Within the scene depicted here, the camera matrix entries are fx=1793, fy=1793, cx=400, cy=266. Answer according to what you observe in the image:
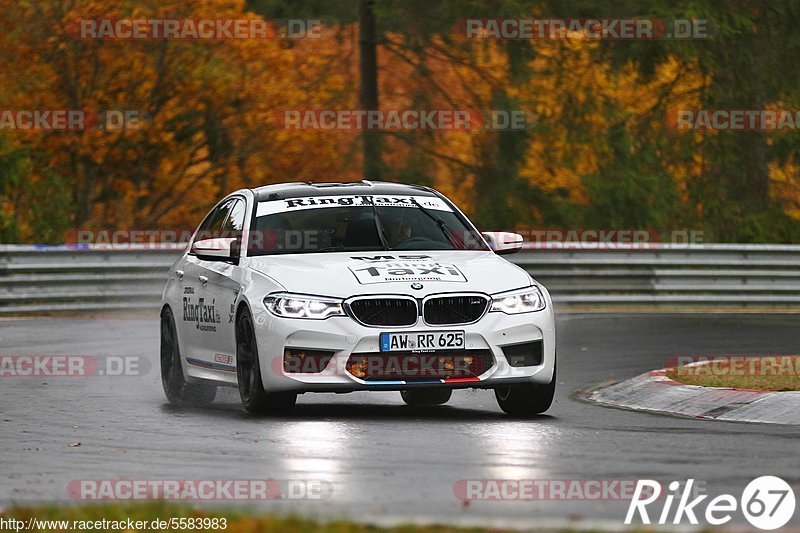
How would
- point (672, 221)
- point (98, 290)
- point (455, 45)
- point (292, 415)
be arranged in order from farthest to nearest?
point (672, 221) → point (455, 45) → point (98, 290) → point (292, 415)

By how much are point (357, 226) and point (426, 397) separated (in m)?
1.68

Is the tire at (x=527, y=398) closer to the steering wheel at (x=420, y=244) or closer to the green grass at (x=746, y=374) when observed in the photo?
the steering wheel at (x=420, y=244)

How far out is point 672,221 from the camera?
39.1 metres

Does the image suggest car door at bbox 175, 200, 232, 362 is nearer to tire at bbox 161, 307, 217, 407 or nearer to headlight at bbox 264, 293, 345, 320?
tire at bbox 161, 307, 217, 407

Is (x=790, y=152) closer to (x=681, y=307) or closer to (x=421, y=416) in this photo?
(x=681, y=307)

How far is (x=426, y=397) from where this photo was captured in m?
14.5

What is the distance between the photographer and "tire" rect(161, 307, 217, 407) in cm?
1482

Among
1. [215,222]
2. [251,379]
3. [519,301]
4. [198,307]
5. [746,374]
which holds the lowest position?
[746,374]

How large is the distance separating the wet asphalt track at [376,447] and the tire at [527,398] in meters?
0.15

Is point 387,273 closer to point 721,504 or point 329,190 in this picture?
point 329,190

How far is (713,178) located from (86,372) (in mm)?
23145

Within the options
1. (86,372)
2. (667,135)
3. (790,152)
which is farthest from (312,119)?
(86,372)

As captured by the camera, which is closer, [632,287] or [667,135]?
[632,287]

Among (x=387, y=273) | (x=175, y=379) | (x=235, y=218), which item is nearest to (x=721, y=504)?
(x=387, y=273)
